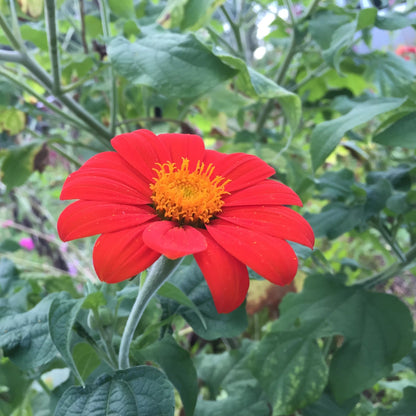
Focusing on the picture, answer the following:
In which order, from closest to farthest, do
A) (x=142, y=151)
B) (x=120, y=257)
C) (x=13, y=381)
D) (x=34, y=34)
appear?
(x=120, y=257) < (x=142, y=151) < (x=13, y=381) < (x=34, y=34)

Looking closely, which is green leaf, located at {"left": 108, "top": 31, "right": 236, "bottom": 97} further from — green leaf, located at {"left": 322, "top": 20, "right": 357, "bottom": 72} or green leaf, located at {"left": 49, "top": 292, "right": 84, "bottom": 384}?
green leaf, located at {"left": 49, "top": 292, "right": 84, "bottom": 384}

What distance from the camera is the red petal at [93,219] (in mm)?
282

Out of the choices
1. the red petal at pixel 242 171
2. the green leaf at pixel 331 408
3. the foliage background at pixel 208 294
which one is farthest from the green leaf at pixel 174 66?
the green leaf at pixel 331 408

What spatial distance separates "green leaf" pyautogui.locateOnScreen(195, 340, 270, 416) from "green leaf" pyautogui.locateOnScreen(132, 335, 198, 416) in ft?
0.53

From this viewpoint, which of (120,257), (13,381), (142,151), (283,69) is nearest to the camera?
(120,257)

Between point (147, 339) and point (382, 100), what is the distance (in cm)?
44

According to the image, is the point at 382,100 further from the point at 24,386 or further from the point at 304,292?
the point at 24,386

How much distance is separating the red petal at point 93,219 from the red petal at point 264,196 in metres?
0.10

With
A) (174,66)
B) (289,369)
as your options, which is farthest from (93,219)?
(289,369)

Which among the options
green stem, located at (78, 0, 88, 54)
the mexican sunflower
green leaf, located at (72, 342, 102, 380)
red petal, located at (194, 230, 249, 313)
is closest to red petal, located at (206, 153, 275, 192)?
the mexican sunflower

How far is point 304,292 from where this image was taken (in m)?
0.58

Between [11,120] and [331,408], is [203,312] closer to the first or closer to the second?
[331,408]

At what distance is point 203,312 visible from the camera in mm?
453

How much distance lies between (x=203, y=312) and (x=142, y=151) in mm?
199
